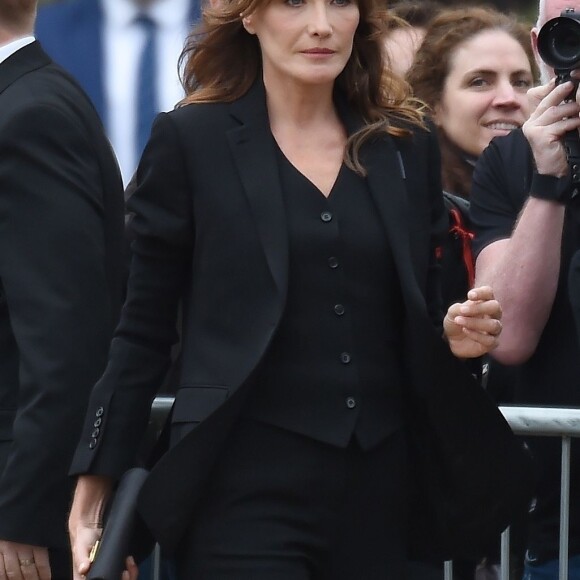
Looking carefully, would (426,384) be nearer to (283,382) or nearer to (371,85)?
(283,382)

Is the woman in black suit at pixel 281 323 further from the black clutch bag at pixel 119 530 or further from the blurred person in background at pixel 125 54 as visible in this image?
the blurred person in background at pixel 125 54

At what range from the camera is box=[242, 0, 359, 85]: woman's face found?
3.23 meters

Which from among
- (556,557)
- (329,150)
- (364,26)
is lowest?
(556,557)

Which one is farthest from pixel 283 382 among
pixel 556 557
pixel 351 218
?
pixel 556 557

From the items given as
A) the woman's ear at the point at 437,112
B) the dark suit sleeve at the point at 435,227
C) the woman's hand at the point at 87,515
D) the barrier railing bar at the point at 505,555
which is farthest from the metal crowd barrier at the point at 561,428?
the woman's ear at the point at 437,112

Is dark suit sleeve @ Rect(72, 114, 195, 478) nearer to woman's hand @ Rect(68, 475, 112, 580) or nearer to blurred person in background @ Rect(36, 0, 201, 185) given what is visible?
woman's hand @ Rect(68, 475, 112, 580)

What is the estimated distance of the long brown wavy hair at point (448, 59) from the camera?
5031mm

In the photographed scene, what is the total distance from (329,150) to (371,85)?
0.61 ft

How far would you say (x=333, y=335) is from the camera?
3.15 meters

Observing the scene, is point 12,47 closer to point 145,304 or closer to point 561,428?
point 145,304

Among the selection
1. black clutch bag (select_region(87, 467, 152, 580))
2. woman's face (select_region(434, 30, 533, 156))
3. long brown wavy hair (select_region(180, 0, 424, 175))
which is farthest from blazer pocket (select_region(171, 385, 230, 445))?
woman's face (select_region(434, 30, 533, 156))

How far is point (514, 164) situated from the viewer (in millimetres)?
4000

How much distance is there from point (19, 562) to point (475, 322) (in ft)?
3.82

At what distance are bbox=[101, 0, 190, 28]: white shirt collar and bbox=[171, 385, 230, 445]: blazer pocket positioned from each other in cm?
352
